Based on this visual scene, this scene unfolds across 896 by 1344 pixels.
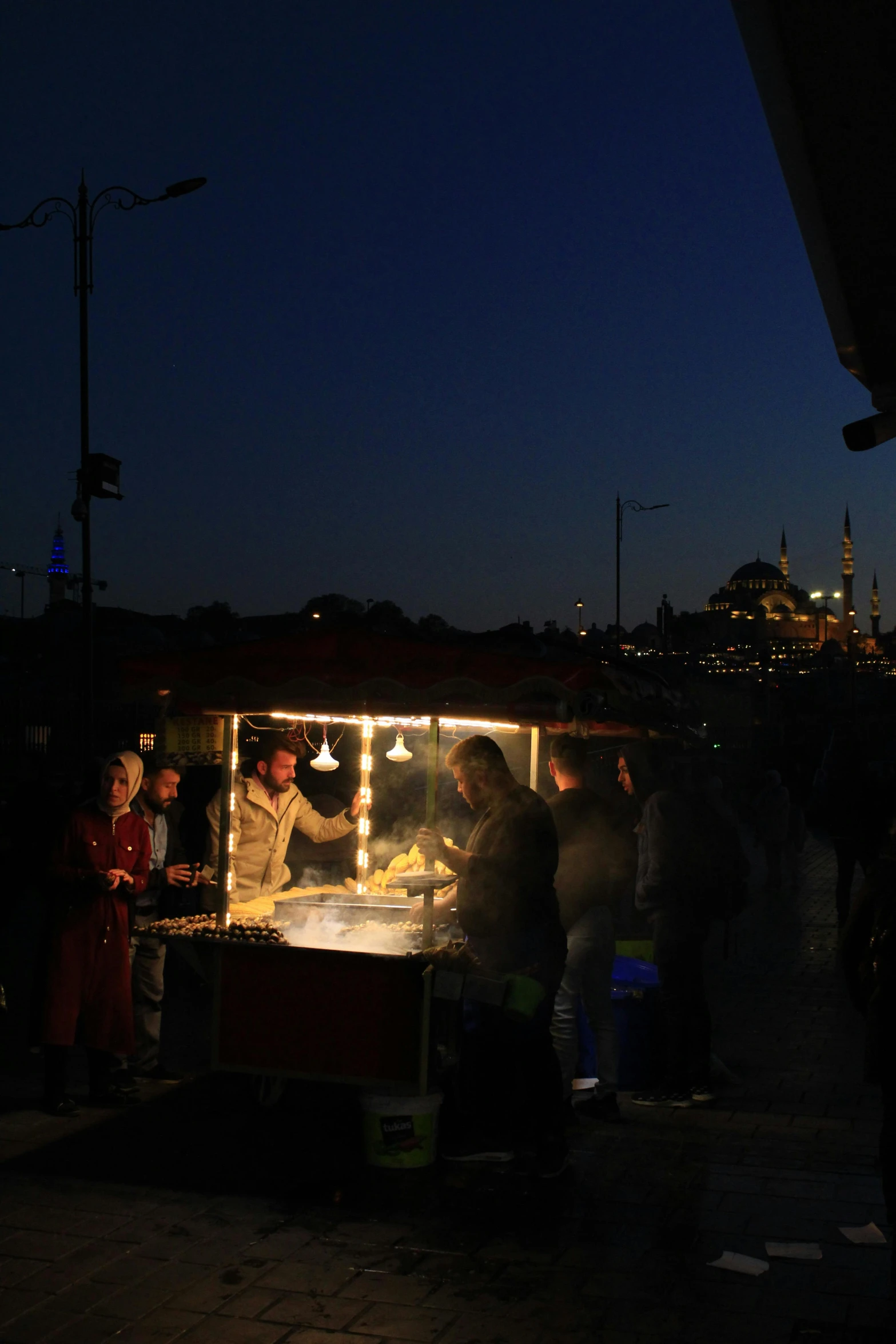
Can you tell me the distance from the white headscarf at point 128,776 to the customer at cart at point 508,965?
1744mm

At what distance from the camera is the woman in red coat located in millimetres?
6008

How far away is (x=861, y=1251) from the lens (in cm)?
448

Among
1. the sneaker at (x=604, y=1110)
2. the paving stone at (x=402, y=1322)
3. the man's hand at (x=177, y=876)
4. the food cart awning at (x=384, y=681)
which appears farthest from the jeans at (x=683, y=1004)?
the paving stone at (x=402, y=1322)

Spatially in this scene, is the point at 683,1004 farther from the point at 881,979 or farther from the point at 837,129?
the point at 837,129

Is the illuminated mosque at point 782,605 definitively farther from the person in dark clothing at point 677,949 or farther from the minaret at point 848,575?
the person in dark clothing at point 677,949

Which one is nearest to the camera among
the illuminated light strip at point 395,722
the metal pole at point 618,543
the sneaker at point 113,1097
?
the sneaker at point 113,1097

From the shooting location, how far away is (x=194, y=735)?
6.59 m

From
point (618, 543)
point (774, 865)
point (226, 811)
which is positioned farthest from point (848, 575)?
point (226, 811)

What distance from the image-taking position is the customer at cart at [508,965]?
18.0 feet

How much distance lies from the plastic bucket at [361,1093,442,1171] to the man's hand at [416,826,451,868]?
109cm

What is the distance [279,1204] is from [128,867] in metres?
2.09

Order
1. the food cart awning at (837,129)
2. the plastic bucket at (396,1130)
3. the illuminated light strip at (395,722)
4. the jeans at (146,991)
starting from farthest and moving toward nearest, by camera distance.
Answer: the illuminated light strip at (395,722), the jeans at (146,991), the plastic bucket at (396,1130), the food cart awning at (837,129)

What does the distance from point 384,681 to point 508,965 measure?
4.78 feet

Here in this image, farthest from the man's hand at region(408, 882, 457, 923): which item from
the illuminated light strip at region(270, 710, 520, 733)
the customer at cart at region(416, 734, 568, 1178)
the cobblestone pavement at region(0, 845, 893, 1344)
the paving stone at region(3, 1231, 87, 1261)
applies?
the paving stone at region(3, 1231, 87, 1261)
